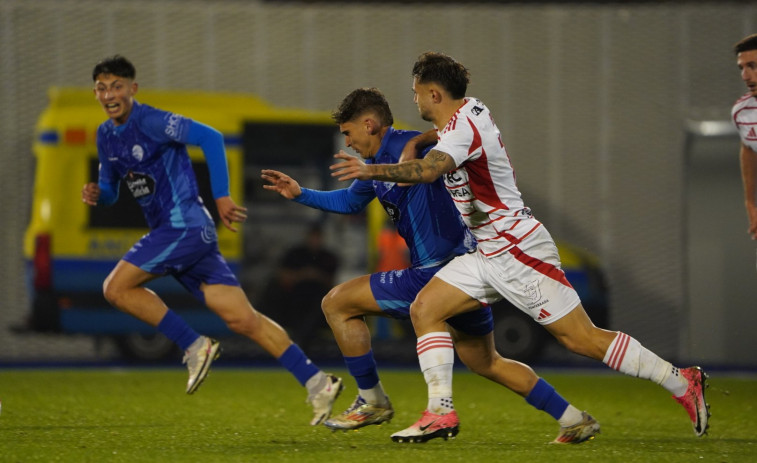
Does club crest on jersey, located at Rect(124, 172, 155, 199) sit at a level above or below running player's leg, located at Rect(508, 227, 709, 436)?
above

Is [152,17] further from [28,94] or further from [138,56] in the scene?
[28,94]

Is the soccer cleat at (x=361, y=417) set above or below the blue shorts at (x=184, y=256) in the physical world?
below

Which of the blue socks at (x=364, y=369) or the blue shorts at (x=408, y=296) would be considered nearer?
the blue shorts at (x=408, y=296)

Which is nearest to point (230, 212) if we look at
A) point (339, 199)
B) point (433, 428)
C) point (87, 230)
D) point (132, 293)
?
point (339, 199)

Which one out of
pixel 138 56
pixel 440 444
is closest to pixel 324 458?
pixel 440 444

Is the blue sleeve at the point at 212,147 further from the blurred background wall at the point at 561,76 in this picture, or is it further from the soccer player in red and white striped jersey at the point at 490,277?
the blurred background wall at the point at 561,76

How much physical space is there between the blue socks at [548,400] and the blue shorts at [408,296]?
0.37 meters

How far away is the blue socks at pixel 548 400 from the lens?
19.9ft

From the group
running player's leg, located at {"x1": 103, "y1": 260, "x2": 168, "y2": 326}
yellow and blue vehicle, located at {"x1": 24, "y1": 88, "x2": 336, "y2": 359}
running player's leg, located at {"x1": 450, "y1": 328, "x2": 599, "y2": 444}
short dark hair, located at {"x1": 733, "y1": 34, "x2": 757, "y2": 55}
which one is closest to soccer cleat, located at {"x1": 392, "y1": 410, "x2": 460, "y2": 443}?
running player's leg, located at {"x1": 450, "y1": 328, "x2": 599, "y2": 444}

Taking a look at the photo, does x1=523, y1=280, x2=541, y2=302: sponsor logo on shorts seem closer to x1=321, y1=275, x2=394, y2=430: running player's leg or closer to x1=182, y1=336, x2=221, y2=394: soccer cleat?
x1=321, y1=275, x2=394, y2=430: running player's leg

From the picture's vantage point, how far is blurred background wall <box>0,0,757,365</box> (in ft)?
53.6

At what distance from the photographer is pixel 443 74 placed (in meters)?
5.73

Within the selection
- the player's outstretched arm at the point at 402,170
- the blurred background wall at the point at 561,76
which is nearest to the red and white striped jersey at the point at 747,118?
the player's outstretched arm at the point at 402,170

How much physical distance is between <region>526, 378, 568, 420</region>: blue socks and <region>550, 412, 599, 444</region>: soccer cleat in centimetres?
8
